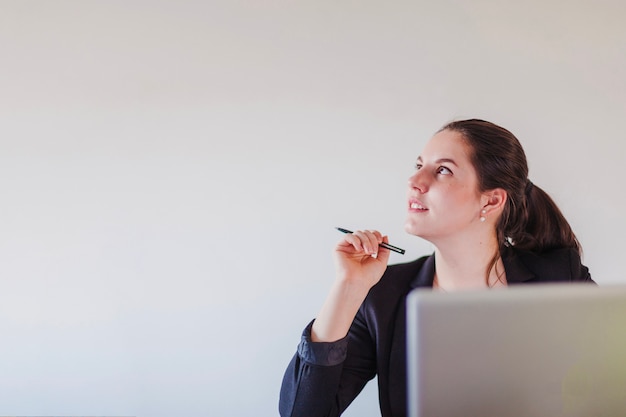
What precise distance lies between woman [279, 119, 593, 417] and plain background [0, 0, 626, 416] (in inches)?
12.6

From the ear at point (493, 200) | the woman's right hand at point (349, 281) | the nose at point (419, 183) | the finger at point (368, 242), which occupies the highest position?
the nose at point (419, 183)


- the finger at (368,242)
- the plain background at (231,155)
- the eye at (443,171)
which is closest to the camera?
the finger at (368,242)

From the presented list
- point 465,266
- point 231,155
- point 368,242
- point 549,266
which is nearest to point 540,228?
point 549,266

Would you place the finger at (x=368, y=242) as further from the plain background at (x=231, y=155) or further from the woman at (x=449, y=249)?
the plain background at (x=231, y=155)

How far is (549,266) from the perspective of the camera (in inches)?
67.0

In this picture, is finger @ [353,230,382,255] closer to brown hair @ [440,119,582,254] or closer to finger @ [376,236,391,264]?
finger @ [376,236,391,264]

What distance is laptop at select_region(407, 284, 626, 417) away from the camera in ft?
2.52

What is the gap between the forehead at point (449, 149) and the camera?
165 cm

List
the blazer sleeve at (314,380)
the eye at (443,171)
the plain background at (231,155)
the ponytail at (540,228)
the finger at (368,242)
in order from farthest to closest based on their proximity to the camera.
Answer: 1. the plain background at (231,155)
2. the ponytail at (540,228)
3. the eye at (443,171)
4. the finger at (368,242)
5. the blazer sleeve at (314,380)

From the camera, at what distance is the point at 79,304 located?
81.8 inches

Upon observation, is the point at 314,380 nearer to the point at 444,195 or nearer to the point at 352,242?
the point at 352,242

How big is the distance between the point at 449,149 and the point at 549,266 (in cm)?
39

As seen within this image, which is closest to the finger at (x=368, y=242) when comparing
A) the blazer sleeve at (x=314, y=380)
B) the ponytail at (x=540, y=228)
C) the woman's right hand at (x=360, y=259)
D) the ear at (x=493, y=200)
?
the woman's right hand at (x=360, y=259)

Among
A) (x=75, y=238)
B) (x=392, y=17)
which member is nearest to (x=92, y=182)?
(x=75, y=238)
